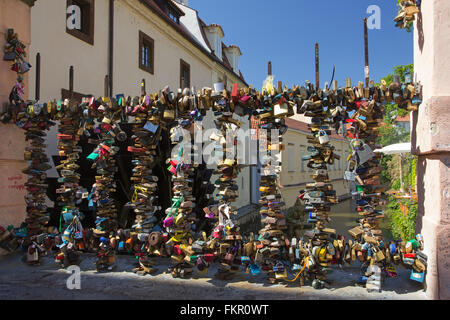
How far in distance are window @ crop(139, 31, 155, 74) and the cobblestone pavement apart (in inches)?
307

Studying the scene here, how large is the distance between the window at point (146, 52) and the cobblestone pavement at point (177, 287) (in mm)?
7791

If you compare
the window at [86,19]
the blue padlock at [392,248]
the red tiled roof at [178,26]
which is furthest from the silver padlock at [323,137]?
the red tiled roof at [178,26]

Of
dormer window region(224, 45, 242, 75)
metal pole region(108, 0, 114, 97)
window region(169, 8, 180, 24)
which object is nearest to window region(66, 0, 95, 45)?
metal pole region(108, 0, 114, 97)

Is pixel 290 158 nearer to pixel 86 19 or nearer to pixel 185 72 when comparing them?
pixel 185 72

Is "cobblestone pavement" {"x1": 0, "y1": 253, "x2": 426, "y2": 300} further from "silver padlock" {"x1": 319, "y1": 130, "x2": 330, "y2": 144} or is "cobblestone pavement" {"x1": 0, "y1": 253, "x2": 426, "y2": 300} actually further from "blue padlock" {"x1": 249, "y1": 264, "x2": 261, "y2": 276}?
"silver padlock" {"x1": 319, "y1": 130, "x2": 330, "y2": 144}

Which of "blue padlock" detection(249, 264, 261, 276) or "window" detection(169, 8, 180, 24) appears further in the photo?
"window" detection(169, 8, 180, 24)

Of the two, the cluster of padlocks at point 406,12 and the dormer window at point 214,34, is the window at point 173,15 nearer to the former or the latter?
the dormer window at point 214,34

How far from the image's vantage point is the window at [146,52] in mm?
10148

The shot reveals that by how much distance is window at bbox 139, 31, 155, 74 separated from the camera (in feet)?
33.3

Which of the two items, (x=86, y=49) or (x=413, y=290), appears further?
(x=86, y=49)
